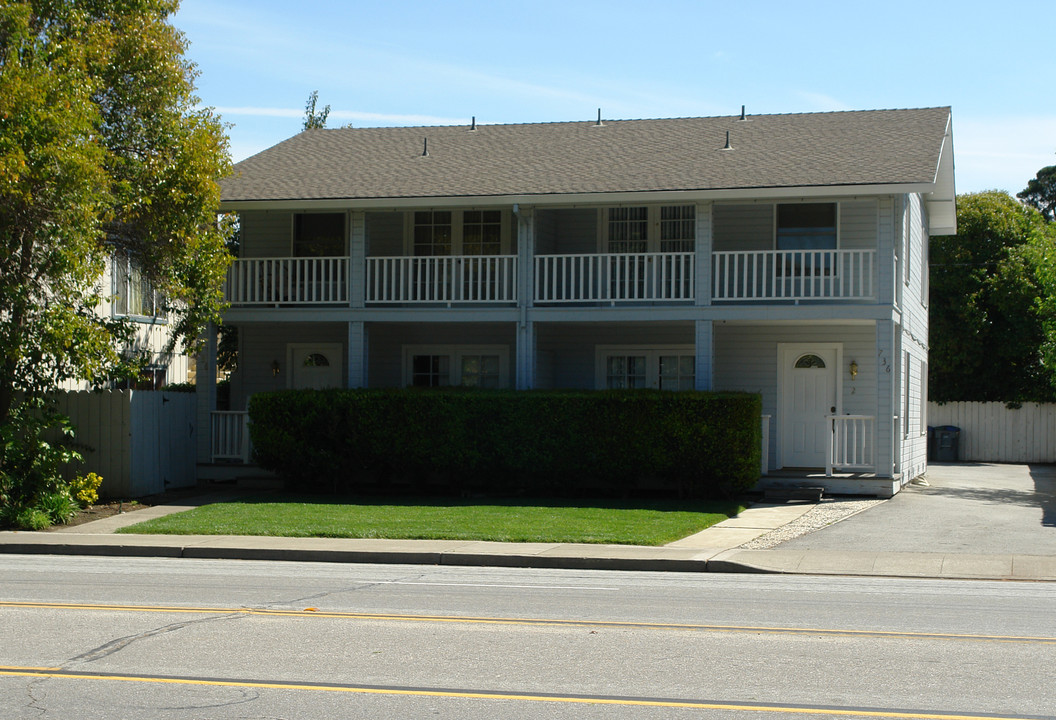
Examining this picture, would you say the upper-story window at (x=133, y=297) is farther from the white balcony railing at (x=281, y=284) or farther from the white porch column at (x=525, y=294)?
the white porch column at (x=525, y=294)

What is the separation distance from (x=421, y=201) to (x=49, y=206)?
290 inches

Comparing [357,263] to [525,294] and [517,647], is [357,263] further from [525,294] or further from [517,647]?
[517,647]

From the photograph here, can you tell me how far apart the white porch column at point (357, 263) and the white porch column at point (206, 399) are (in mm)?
2699

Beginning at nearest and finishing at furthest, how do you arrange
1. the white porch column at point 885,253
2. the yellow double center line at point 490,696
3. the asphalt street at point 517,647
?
1. the yellow double center line at point 490,696
2. the asphalt street at point 517,647
3. the white porch column at point 885,253

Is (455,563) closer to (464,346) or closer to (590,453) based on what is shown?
(590,453)

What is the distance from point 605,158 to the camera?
2283 cm

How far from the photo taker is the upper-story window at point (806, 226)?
21.5 metres

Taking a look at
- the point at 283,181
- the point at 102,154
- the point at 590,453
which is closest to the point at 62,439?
the point at 102,154

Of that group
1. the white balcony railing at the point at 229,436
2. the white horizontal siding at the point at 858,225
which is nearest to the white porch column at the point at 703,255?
the white horizontal siding at the point at 858,225

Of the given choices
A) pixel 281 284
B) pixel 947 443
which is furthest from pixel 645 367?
pixel 947 443

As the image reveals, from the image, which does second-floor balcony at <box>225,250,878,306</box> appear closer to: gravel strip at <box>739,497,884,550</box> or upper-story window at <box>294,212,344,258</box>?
upper-story window at <box>294,212,344,258</box>

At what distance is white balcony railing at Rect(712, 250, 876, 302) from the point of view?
19859 mm

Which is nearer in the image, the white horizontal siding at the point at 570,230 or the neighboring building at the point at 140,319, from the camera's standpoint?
the white horizontal siding at the point at 570,230

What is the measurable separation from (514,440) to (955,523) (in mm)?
7144
